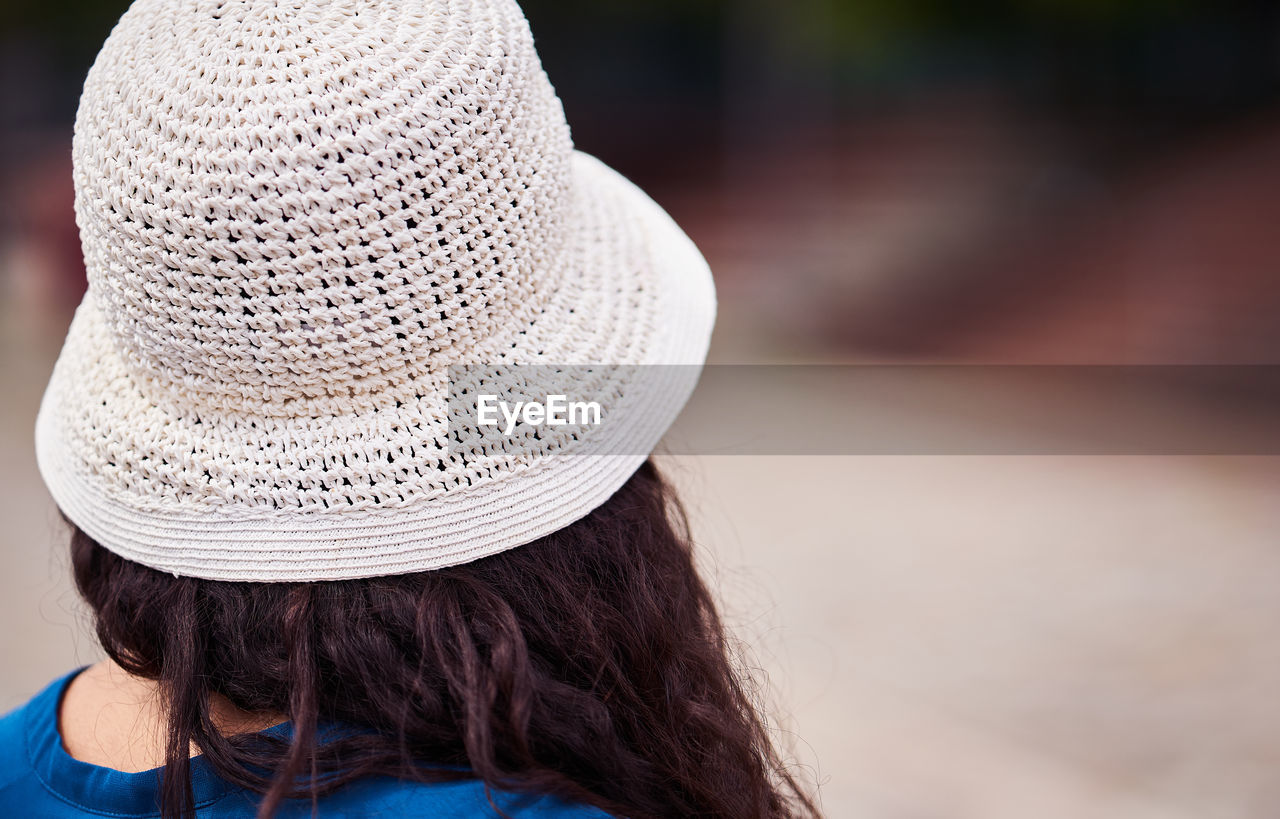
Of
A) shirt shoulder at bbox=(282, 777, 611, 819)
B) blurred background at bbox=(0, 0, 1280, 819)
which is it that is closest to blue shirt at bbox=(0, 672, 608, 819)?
shirt shoulder at bbox=(282, 777, 611, 819)

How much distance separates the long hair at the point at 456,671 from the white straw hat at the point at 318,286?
0.04m

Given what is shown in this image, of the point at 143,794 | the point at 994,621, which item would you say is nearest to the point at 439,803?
the point at 143,794

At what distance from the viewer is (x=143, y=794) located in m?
0.91

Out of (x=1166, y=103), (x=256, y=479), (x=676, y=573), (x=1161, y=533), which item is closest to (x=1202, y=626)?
(x=1161, y=533)

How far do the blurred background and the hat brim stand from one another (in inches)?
15.4

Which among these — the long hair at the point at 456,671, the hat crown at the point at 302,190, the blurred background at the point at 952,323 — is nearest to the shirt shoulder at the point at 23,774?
the long hair at the point at 456,671

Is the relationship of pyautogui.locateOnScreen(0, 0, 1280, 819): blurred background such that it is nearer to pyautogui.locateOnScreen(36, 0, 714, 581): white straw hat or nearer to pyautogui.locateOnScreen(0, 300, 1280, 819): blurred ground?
pyautogui.locateOnScreen(0, 300, 1280, 819): blurred ground

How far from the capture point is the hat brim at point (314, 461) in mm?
883

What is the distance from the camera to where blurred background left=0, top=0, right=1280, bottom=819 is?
8.58ft

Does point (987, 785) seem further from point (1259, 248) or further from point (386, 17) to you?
point (1259, 248)

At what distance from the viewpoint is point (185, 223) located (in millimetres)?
809

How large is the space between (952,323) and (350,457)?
5.47m

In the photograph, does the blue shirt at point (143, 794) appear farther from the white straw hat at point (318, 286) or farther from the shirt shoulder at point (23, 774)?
the white straw hat at point (318, 286)

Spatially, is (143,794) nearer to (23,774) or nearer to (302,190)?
(23,774)
